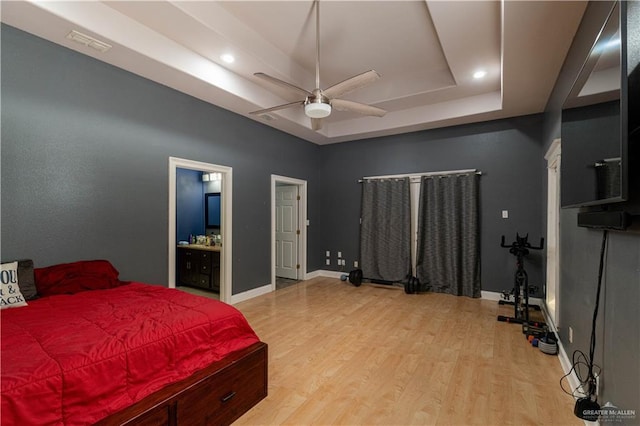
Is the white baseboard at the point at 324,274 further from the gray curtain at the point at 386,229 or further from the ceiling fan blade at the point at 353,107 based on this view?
the ceiling fan blade at the point at 353,107

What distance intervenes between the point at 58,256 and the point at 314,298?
331 centimetres

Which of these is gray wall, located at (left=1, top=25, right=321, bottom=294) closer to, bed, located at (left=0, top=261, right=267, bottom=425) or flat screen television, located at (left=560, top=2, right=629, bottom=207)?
bed, located at (left=0, top=261, right=267, bottom=425)

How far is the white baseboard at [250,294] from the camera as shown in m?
4.56

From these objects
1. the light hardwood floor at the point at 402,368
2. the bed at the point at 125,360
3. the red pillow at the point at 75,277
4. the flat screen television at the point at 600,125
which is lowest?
the light hardwood floor at the point at 402,368

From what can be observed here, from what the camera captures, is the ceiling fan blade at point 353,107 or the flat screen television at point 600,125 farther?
the ceiling fan blade at point 353,107

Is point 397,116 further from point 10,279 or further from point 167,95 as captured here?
point 10,279

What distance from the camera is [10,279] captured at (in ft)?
7.43

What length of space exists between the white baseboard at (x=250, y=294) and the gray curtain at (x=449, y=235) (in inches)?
109

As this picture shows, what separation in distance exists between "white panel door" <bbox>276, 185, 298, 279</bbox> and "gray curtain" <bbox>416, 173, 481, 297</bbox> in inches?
97.6

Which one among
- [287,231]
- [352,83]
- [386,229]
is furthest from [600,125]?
[287,231]

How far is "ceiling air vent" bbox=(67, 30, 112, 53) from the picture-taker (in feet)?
8.61

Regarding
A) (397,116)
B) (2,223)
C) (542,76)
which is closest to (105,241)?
(2,223)

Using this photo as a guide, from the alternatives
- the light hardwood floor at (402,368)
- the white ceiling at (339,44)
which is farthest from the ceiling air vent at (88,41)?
the light hardwood floor at (402,368)

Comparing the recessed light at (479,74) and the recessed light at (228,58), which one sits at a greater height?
the recessed light at (479,74)
